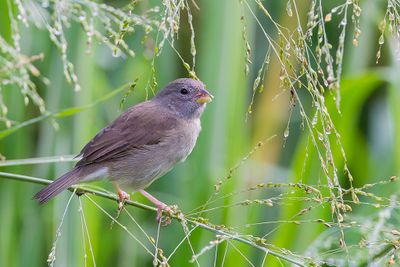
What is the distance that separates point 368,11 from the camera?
4566 mm

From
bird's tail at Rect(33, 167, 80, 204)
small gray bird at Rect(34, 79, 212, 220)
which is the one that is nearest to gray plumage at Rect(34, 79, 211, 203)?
small gray bird at Rect(34, 79, 212, 220)

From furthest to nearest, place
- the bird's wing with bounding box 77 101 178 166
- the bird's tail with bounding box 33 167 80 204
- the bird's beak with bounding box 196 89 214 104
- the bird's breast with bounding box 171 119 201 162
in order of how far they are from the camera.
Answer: the bird's beak with bounding box 196 89 214 104 < the bird's breast with bounding box 171 119 201 162 < the bird's wing with bounding box 77 101 178 166 < the bird's tail with bounding box 33 167 80 204

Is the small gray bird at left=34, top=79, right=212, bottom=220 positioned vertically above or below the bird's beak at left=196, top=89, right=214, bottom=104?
below

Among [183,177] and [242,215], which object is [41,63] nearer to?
[183,177]

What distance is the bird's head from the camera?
356cm

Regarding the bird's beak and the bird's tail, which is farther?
the bird's beak

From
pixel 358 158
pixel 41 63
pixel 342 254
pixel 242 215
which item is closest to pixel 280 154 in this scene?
pixel 358 158

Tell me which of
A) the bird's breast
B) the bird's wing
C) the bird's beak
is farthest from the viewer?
the bird's beak

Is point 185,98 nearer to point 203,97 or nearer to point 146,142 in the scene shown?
point 203,97

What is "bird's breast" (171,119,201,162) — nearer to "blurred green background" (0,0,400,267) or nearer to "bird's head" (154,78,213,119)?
"bird's head" (154,78,213,119)

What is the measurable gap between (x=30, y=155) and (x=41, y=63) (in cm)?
50

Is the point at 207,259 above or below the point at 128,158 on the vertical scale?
below

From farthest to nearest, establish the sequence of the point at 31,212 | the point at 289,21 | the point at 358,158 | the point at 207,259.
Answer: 1. the point at 289,21
2. the point at 358,158
3. the point at 31,212
4. the point at 207,259

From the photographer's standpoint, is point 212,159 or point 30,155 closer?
point 212,159
